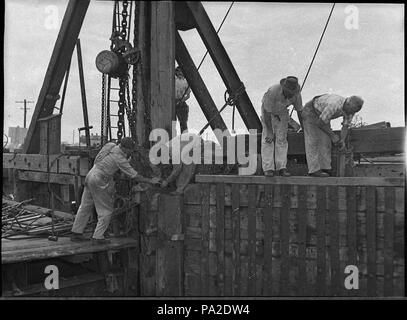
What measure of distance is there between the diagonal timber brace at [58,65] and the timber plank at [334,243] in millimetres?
6149

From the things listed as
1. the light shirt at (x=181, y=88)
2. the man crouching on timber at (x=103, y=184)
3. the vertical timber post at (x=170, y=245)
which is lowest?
the vertical timber post at (x=170, y=245)

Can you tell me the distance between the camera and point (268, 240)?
20.7ft

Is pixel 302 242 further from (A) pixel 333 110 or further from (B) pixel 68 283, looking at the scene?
(B) pixel 68 283

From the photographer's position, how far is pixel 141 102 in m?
7.55

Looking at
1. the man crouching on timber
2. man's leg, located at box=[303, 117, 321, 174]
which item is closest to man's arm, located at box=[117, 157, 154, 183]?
the man crouching on timber

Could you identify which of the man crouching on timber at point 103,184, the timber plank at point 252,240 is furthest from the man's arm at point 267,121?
the man crouching on timber at point 103,184

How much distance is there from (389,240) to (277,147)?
6.72ft

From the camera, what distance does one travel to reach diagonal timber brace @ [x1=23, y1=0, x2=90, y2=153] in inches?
352

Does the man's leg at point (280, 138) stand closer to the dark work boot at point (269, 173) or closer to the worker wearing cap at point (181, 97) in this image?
the dark work boot at point (269, 173)

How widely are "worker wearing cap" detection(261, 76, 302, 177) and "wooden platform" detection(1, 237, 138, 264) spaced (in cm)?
252

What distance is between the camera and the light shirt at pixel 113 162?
696 cm

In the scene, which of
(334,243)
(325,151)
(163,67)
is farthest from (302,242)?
A: (163,67)

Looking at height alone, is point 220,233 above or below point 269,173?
below

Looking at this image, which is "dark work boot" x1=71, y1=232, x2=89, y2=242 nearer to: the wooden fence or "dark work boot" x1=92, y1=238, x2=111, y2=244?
"dark work boot" x1=92, y1=238, x2=111, y2=244
